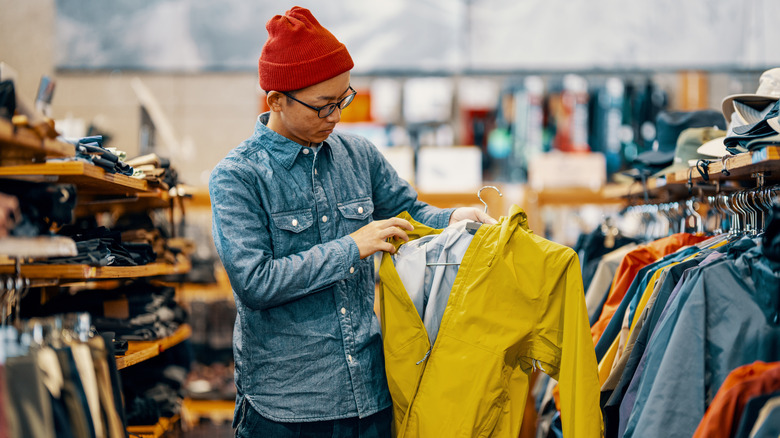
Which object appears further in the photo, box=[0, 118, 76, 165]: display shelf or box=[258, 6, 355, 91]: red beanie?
box=[258, 6, 355, 91]: red beanie

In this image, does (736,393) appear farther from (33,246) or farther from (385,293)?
(33,246)

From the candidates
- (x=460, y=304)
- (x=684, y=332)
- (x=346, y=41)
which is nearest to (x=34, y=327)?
(x=460, y=304)

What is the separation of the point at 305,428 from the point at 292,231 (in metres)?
0.55

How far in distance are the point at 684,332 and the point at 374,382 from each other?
2.80 ft

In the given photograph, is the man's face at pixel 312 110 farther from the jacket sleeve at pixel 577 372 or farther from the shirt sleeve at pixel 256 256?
the jacket sleeve at pixel 577 372

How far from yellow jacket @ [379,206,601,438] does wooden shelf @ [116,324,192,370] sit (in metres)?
0.87

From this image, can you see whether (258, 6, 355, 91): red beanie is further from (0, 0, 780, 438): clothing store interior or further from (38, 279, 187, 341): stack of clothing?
(38, 279, 187, 341): stack of clothing

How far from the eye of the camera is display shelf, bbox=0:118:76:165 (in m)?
1.40

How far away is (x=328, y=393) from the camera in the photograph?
6.11 feet

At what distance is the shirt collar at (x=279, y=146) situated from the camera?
6.37 ft

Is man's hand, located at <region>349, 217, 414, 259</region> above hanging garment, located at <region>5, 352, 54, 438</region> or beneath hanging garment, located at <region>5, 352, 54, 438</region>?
above

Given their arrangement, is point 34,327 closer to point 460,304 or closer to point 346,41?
point 460,304

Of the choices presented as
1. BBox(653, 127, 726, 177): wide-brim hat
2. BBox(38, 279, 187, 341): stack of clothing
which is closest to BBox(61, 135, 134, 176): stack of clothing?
BBox(38, 279, 187, 341): stack of clothing

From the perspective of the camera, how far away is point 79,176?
76.1 inches
